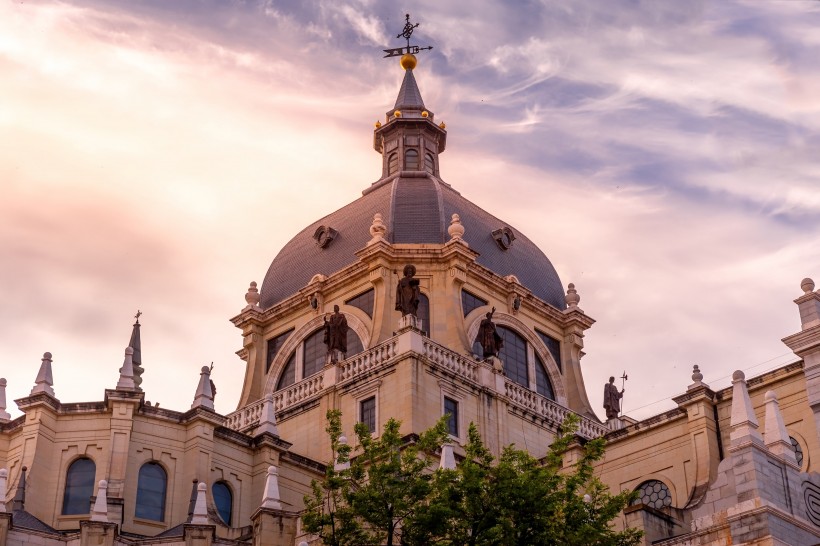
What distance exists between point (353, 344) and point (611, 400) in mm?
12115

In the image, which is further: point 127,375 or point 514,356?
point 514,356

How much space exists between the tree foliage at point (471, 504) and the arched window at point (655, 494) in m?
13.0

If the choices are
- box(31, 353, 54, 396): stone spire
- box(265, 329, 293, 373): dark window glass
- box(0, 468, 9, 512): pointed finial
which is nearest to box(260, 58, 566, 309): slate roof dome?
box(265, 329, 293, 373): dark window glass

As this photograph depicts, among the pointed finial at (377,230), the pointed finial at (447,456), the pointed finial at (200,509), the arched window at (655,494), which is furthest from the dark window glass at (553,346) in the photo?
the pointed finial at (200,509)

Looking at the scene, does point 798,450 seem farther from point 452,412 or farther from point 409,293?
point 409,293

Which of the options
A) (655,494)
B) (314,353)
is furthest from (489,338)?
(655,494)

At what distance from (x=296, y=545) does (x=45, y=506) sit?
9431 mm

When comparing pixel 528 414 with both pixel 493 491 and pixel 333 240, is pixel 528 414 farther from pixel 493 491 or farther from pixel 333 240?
pixel 493 491

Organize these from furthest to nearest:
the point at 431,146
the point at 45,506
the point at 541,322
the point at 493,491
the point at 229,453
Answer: the point at 431,146 → the point at 541,322 → the point at 229,453 → the point at 45,506 → the point at 493,491

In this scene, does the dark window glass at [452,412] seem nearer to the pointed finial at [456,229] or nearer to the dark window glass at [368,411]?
the dark window glass at [368,411]

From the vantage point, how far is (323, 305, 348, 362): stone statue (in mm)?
58062

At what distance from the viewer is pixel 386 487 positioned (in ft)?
111

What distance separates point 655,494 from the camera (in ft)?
157

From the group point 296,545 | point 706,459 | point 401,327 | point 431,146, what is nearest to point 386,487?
point 296,545
